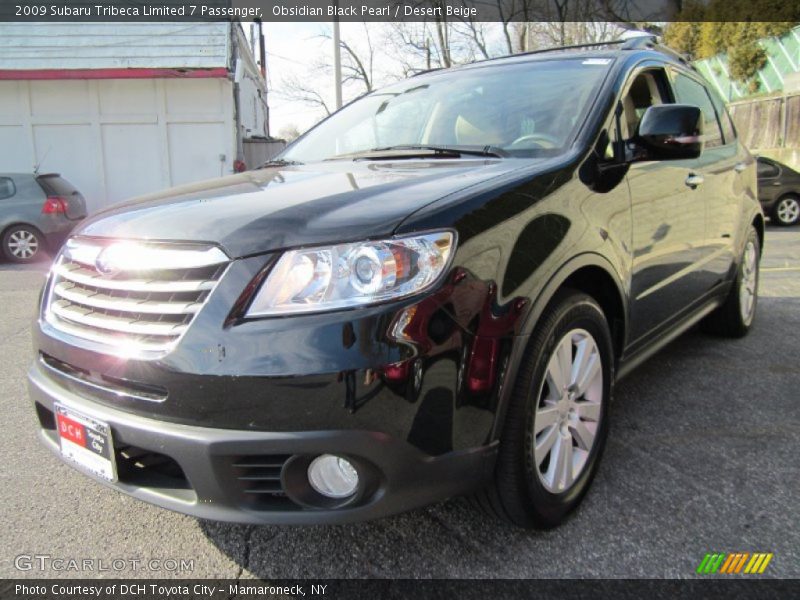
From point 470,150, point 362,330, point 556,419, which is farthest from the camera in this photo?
point 470,150

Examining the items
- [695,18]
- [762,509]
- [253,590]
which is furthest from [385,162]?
[695,18]

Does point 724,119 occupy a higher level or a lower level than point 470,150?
higher

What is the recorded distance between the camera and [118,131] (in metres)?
13.5

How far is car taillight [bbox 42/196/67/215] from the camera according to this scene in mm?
9383

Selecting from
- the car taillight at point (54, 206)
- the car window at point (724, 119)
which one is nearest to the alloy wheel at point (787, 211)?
the car window at point (724, 119)

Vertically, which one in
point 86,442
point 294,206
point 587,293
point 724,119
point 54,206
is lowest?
point 54,206

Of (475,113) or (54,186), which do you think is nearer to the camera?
(475,113)

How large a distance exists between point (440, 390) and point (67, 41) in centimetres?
1480

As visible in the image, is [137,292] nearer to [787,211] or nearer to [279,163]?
[279,163]

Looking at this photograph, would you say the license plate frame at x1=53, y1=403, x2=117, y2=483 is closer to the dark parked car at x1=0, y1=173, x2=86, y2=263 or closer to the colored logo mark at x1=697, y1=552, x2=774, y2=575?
the colored logo mark at x1=697, y1=552, x2=774, y2=575

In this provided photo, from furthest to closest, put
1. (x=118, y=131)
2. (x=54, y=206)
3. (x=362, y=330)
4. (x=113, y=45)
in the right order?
(x=118, y=131)
(x=113, y=45)
(x=54, y=206)
(x=362, y=330)

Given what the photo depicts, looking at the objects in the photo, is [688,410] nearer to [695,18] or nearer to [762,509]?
[762,509]

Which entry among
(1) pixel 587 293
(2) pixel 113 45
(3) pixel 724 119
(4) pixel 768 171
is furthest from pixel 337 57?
(1) pixel 587 293

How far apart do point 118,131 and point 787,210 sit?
13668mm
